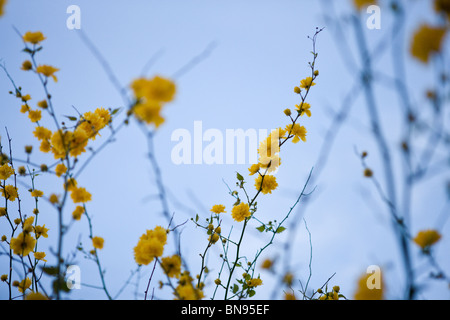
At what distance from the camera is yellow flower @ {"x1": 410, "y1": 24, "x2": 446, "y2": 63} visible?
22.6 inches

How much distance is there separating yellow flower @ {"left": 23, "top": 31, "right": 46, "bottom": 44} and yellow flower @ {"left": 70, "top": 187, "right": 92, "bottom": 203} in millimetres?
565

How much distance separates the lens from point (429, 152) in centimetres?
55

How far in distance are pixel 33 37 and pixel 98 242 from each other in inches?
33.4

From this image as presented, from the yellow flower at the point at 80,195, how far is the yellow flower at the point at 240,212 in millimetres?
756

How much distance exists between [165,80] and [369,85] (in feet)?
1.38

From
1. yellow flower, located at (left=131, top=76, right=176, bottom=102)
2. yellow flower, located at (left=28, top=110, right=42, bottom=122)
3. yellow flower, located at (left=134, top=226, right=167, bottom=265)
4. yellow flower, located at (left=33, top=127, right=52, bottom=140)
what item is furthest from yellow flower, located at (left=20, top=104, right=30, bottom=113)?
yellow flower, located at (left=131, top=76, right=176, bottom=102)

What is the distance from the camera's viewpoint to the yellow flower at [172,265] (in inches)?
40.4

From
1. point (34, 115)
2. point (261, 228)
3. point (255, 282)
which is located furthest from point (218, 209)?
point (34, 115)

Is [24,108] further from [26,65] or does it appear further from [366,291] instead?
[366,291]

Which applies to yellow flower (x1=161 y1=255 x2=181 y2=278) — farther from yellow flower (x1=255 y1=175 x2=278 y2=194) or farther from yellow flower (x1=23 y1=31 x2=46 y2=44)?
yellow flower (x1=23 y1=31 x2=46 y2=44)

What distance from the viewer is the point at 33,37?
1026 mm

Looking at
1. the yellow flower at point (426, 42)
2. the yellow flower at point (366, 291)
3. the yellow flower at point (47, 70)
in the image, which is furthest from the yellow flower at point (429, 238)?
the yellow flower at point (47, 70)
